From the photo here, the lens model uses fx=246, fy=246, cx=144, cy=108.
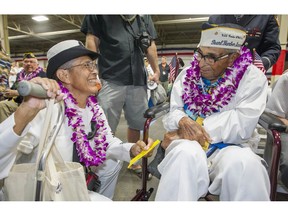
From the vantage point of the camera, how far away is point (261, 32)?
1.88m

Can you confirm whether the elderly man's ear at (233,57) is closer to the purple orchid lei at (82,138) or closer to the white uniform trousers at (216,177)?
the white uniform trousers at (216,177)

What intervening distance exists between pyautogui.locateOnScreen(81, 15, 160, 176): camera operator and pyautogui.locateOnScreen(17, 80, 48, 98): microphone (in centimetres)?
135

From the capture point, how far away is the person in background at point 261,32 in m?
1.83

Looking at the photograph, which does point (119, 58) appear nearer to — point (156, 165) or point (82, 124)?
point (82, 124)

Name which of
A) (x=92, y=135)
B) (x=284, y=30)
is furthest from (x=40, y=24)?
(x=92, y=135)

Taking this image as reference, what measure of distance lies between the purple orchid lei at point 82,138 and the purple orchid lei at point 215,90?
0.60 m

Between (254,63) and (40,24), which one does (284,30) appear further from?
(40,24)

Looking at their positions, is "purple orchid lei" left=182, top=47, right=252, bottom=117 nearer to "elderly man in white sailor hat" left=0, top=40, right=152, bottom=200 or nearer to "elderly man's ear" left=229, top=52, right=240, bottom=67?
"elderly man's ear" left=229, top=52, right=240, bottom=67

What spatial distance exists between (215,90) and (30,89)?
3.72 feet

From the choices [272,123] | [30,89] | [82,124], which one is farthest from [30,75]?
[272,123]

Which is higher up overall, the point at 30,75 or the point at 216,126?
the point at 30,75

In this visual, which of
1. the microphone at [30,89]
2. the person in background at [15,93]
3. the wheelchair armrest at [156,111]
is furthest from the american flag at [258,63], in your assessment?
the person in background at [15,93]
